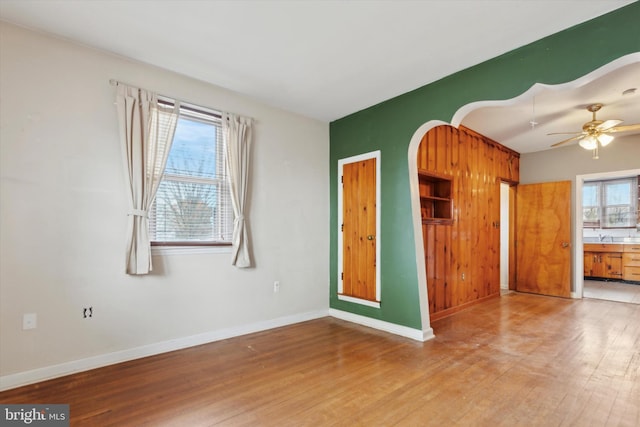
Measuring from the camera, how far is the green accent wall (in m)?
2.28

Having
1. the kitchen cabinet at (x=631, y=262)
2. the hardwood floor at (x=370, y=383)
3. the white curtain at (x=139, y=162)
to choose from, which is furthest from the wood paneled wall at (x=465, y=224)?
the kitchen cabinet at (x=631, y=262)

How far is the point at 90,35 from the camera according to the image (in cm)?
256

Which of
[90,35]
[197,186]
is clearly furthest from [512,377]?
[90,35]

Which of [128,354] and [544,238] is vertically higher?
[544,238]

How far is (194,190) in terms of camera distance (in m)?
3.33

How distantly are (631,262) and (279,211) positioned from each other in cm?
829

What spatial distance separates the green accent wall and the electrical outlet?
10.5 ft

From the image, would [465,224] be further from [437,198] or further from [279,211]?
[279,211]

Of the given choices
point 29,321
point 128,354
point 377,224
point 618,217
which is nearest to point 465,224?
point 377,224

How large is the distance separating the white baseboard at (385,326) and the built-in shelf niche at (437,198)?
164 cm

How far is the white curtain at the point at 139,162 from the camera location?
111 inches

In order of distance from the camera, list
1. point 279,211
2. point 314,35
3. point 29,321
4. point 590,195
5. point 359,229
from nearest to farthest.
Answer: point 29,321 → point 314,35 → point 279,211 → point 359,229 → point 590,195

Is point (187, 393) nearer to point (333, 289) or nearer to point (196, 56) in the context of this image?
point (333, 289)

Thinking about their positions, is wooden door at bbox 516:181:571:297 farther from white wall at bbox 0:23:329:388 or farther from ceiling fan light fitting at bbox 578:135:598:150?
white wall at bbox 0:23:329:388
